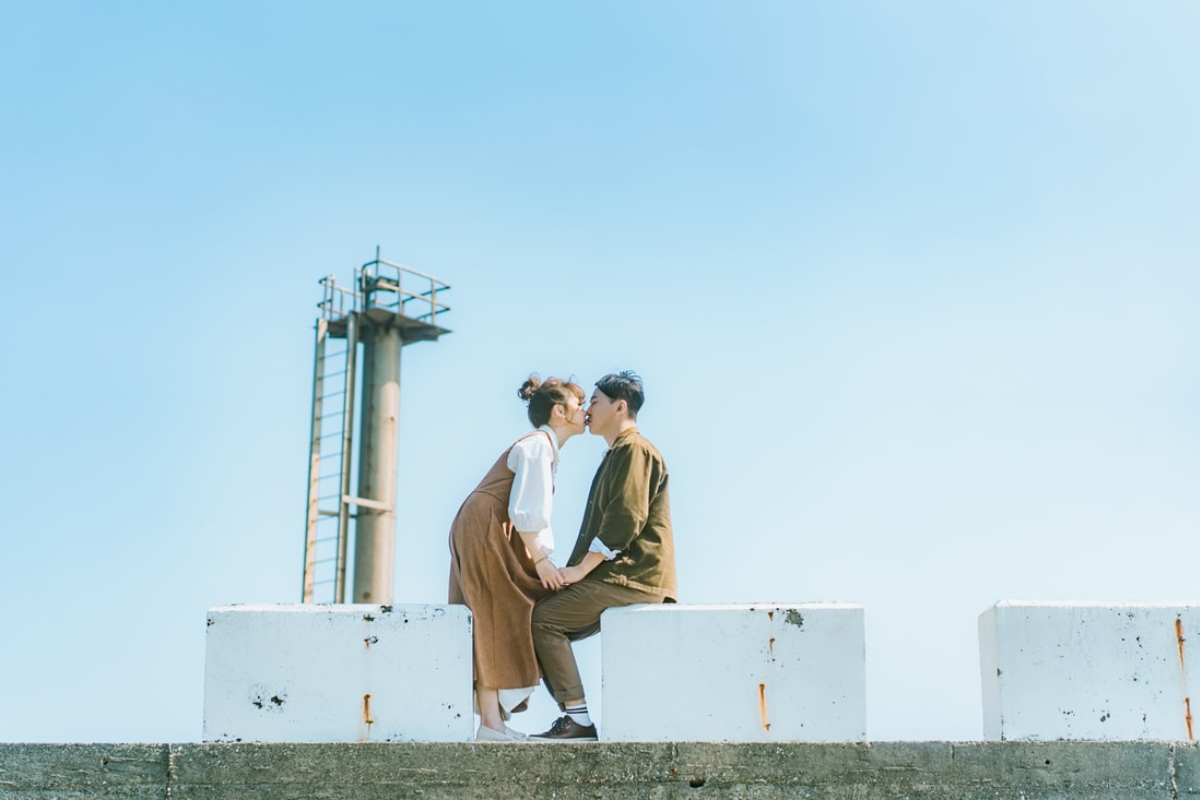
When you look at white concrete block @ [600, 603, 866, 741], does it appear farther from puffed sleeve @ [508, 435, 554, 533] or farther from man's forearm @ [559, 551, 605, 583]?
puffed sleeve @ [508, 435, 554, 533]

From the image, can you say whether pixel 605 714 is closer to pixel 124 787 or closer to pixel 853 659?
pixel 853 659

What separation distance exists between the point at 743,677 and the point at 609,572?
29.1 inches

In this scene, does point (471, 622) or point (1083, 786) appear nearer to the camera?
point (1083, 786)

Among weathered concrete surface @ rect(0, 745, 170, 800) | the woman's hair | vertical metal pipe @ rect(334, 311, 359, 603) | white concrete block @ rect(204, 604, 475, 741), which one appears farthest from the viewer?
vertical metal pipe @ rect(334, 311, 359, 603)

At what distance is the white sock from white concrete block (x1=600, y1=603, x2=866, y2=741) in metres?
0.45

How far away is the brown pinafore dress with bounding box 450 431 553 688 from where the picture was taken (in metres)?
6.24

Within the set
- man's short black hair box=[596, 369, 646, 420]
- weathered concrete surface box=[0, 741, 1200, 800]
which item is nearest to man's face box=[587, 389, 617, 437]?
man's short black hair box=[596, 369, 646, 420]

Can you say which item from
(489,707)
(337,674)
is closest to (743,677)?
(489,707)

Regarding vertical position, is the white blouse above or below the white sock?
above

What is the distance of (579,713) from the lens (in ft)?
20.6

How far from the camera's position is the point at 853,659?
581cm

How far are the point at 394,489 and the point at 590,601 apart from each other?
59.2 feet

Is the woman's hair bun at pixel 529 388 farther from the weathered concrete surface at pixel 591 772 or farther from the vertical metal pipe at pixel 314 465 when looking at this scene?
the vertical metal pipe at pixel 314 465

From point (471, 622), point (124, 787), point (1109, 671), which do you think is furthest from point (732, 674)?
point (124, 787)
